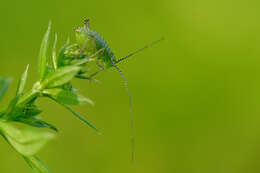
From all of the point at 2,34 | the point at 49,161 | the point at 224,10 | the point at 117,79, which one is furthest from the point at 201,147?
the point at 2,34

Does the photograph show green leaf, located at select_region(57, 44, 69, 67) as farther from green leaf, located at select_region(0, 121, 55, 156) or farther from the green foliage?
green leaf, located at select_region(0, 121, 55, 156)

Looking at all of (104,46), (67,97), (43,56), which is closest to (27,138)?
(67,97)

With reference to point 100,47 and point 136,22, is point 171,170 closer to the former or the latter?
point 136,22

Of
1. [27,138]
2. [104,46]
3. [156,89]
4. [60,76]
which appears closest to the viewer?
[27,138]

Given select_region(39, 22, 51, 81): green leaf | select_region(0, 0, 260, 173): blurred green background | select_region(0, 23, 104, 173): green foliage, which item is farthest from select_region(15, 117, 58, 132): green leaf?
select_region(0, 0, 260, 173): blurred green background

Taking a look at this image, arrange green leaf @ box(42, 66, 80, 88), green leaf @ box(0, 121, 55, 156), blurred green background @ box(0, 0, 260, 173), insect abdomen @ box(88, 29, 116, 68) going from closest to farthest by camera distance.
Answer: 1. green leaf @ box(0, 121, 55, 156)
2. green leaf @ box(42, 66, 80, 88)
3. insect abdomen @ box(88, 29, 116, 68)
4. blurred green background @ box(0, 0, 260, 173)

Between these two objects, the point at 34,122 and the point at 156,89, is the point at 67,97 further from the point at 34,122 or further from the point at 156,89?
the point at 156,89
